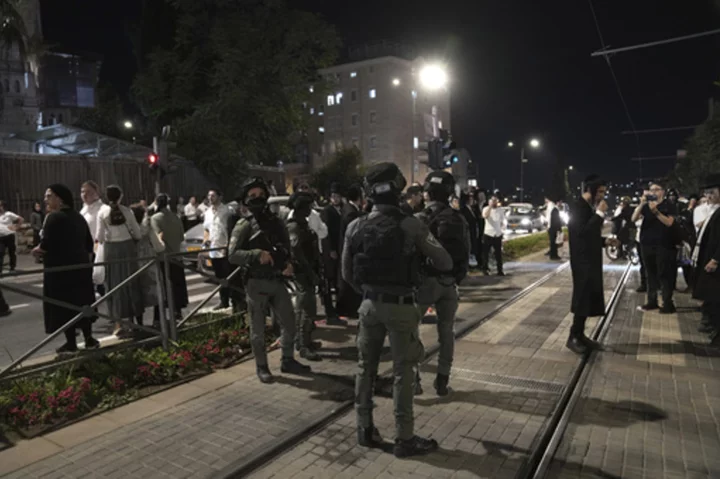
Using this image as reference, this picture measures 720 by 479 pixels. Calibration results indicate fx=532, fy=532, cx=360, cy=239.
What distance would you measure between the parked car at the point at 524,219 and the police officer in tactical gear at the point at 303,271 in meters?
25.7

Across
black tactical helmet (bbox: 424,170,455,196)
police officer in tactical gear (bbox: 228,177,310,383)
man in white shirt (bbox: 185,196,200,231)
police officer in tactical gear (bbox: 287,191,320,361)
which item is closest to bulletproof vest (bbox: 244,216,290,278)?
police officer in tactical gear (bbox: 228,177,310,383)

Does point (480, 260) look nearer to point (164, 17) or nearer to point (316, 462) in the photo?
point (316, 462)

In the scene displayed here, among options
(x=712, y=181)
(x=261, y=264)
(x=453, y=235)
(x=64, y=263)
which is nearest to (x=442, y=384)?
(x=453, y=235)

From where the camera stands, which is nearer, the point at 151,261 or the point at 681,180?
the point at 151,261

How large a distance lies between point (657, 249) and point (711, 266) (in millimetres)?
1996

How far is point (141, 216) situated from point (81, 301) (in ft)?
6.96

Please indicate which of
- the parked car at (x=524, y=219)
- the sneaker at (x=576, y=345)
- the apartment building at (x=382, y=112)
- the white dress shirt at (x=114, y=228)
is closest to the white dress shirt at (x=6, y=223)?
the white dress shirt at (x=114, y=228)

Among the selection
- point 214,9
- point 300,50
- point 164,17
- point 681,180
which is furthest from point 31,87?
point 681,180

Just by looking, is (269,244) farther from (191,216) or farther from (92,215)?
(191,216)

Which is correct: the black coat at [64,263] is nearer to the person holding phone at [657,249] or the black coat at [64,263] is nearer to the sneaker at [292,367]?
the sneaker at [292,367]

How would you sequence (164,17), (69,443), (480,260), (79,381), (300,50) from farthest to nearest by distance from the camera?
1. (164,17)
2. (300,50)
3. (480,260)
4. (79,381)
5. (69,443)

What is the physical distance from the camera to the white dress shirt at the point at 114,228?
22.5ft

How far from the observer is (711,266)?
6.43m

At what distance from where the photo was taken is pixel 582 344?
652 cm
